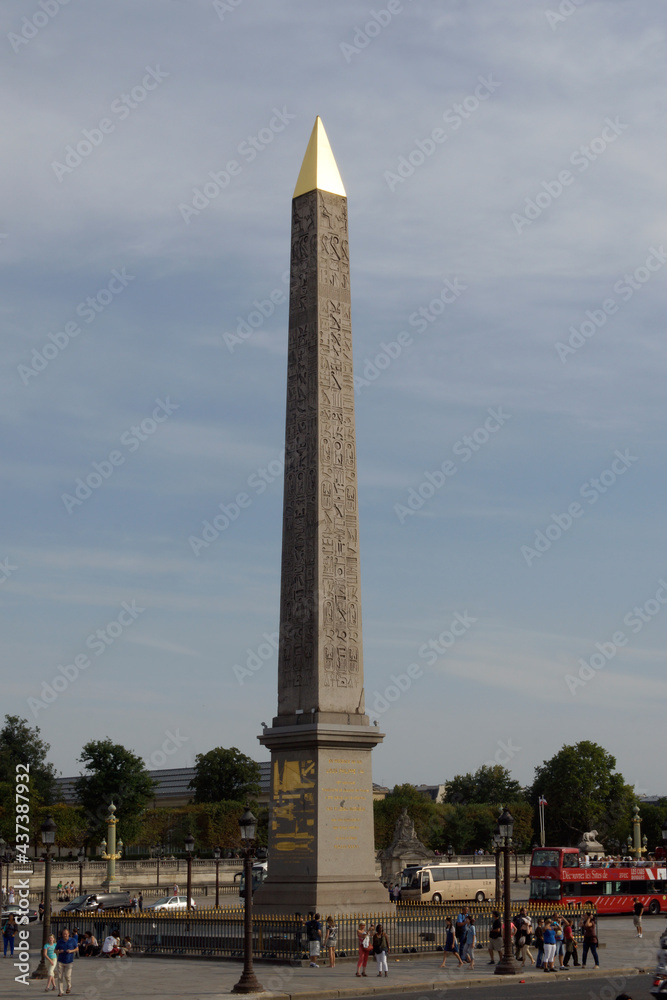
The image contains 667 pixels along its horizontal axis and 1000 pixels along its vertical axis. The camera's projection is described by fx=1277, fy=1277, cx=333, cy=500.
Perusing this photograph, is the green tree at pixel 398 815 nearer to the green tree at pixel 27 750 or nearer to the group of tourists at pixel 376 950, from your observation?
the green tree at pixel 27 750

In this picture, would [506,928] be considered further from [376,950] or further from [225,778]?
[225,778]

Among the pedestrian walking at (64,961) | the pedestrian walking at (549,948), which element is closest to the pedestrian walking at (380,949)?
the pedestrian walking at (549,948)

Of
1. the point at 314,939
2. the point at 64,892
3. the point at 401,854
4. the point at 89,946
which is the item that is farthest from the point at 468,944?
the point at 401,854

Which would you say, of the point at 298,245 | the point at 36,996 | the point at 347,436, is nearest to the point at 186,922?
the point at 36,996

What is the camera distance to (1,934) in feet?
126

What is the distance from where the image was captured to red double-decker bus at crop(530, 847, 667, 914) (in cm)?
4659

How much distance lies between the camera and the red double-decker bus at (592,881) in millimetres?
46594

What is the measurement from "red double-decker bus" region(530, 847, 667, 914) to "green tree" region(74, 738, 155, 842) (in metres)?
42.4

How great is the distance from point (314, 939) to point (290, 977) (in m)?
1.48

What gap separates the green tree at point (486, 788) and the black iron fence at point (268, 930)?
280ft

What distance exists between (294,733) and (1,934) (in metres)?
Answer: 15.4

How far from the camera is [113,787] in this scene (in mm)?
84812

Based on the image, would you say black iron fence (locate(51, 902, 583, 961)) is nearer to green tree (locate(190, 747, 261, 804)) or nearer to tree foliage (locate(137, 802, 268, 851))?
tree foliage (locate(137, 802, 268, 851))

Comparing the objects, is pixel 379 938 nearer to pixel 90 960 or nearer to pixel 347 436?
pixel 90 960
